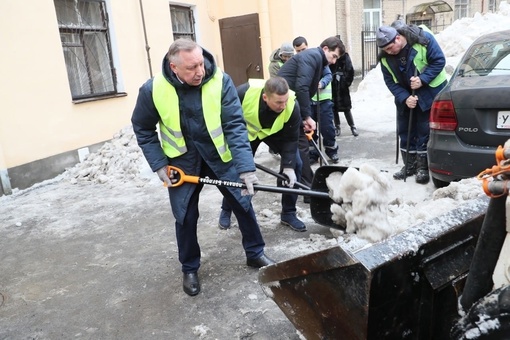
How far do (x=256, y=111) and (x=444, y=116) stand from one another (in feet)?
5.44

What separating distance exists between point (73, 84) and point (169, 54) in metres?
5.06

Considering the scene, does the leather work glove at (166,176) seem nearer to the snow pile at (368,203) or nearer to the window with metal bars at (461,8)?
the snow pile at (368,203)

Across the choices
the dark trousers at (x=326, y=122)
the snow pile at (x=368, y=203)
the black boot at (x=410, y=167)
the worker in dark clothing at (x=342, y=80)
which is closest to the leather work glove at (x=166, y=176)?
the snow pile at (x=368, y=203)

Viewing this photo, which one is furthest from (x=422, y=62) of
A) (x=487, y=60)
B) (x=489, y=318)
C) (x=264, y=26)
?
(x=264, y=26)

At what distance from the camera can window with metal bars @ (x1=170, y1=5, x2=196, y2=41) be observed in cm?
950

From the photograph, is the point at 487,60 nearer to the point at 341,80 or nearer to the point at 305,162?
the point at 305,162

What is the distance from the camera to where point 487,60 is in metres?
4.24

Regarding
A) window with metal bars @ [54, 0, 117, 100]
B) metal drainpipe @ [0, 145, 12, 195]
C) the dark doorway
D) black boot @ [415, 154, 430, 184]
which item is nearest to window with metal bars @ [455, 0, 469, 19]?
the dark doorway

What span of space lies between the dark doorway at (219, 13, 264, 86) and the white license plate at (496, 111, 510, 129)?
7674 mm

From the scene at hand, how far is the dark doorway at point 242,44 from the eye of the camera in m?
10.6

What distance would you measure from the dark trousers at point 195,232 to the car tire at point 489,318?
194 centimetres

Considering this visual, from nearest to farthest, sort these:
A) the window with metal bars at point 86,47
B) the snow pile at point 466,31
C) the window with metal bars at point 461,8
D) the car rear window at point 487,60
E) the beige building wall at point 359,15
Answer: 1. the car rear window at point 487,60
2. the window with metal bars at point 86,47
3. the snow pile at point 466,31
4. the beige building wall at point 359,15
5. the window with metal bars at point 461,8

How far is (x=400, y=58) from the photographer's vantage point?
482 cm

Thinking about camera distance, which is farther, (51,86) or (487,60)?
(51,86)
